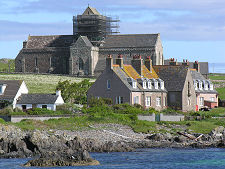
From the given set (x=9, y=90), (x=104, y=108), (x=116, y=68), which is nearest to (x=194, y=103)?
(x=116, y=68)

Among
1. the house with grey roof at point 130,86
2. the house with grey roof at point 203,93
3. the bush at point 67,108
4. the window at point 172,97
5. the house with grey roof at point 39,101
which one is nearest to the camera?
the bush at point 67,108

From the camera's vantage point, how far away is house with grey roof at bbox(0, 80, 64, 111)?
69.9 m

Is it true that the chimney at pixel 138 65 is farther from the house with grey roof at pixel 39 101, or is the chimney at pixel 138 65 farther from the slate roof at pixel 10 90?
the slate roof at pixel 10 90

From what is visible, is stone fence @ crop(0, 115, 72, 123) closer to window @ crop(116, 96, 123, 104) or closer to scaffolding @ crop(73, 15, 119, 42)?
window @ crop(116, 96, 123, 104)

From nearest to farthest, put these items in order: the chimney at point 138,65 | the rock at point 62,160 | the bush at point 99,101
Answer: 1. the rock at point 62,160
2. the bush at point 99,101
3. the chimney at point 138,65

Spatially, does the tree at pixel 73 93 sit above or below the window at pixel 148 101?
above

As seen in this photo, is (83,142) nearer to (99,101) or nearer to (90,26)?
(99,101)

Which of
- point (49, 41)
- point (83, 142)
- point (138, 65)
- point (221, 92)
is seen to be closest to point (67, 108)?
point (138, 65)

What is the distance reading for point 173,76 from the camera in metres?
77.7

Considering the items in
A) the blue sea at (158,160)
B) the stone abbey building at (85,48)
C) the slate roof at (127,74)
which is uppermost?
the stone abbey building at (85,48)

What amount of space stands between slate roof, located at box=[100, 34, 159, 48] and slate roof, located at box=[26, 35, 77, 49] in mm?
9581

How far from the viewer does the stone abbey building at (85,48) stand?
5251 inches

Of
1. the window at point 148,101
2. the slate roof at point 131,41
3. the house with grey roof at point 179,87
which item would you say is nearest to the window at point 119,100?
the window at point 148,101

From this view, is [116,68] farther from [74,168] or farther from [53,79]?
[53,79]
